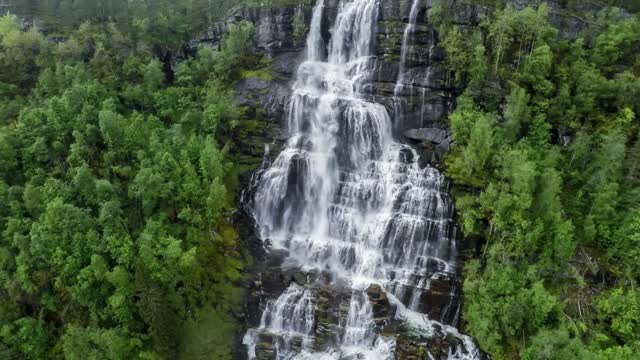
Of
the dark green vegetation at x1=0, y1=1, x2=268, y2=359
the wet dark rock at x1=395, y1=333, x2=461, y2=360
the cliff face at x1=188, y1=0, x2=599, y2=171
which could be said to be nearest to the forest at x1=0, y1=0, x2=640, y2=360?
the dark green vegetation at x1=0, y1=1, x2=268, y2=359

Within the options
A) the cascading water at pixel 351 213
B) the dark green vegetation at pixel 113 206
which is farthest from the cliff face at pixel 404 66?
the dark green vegetation at pixel 113 206

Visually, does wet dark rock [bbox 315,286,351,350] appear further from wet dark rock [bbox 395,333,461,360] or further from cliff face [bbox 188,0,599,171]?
cliff face [bbox 188,0,599,171]

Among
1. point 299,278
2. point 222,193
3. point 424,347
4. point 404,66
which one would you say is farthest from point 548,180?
point 222,193

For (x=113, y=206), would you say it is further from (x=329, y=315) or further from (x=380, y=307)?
(x=380, y=307)

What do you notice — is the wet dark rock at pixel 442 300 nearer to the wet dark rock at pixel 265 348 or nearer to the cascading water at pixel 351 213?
the cascading water at pixel 351 213

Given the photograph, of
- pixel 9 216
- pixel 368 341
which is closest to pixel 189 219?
pixel 9 216
